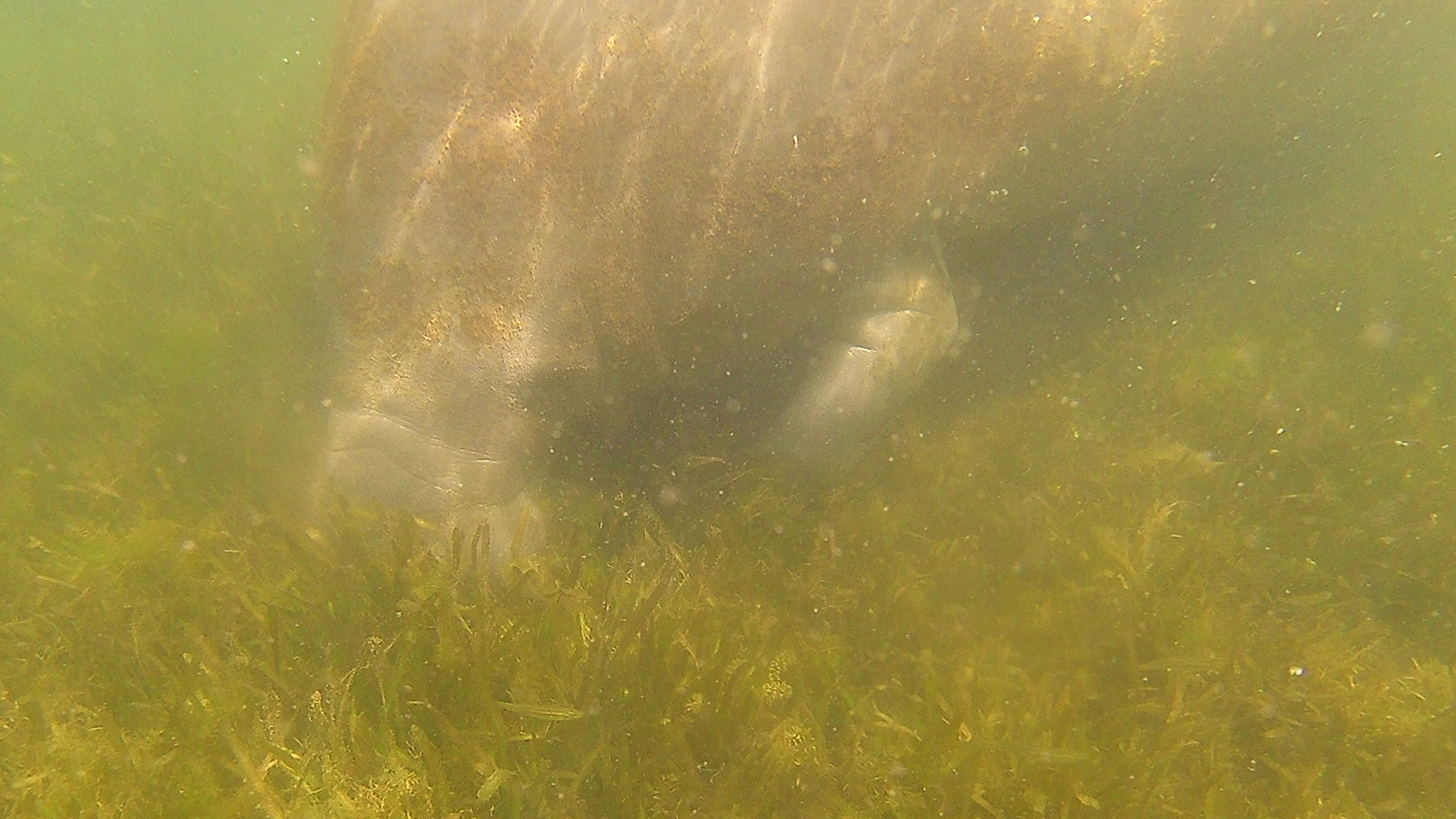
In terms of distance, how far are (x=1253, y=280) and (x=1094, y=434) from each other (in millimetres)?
2802

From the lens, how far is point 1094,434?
15.3 ft

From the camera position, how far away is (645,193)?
117 inches

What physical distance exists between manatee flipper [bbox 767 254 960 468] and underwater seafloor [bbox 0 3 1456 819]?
34 cm

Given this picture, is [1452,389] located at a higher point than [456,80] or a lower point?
lower

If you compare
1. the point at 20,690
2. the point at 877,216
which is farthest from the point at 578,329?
the point at 20,690

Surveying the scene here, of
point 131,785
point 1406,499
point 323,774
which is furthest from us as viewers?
point 1406,499

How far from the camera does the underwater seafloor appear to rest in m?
2.71

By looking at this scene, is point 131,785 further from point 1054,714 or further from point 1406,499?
point 1406,499

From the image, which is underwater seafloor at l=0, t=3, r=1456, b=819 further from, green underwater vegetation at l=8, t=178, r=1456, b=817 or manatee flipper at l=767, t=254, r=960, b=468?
manatee flipper at l=767, t=254, r=960, b=468

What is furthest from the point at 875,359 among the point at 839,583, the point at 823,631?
the point at 823,631

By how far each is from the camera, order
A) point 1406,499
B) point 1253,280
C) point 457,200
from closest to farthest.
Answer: point 457,200 < point 1406,499 < point 1253,280

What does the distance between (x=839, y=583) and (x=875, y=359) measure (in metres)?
1.19

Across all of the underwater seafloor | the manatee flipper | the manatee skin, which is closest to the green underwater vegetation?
the underwater seafloor

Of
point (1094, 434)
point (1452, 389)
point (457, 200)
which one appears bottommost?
point (1452, 389)
